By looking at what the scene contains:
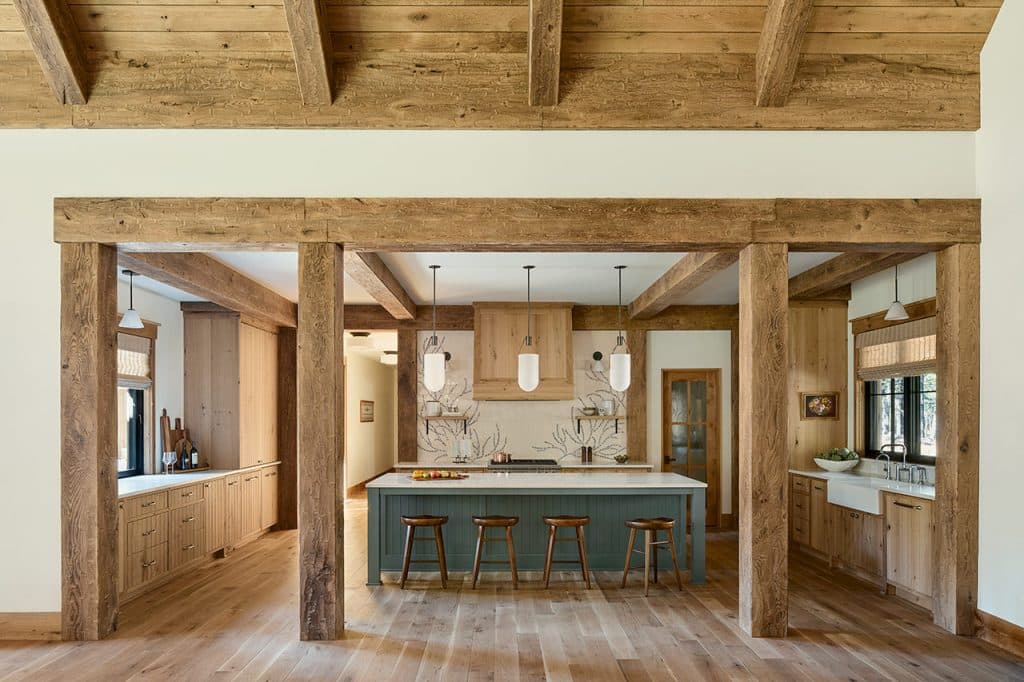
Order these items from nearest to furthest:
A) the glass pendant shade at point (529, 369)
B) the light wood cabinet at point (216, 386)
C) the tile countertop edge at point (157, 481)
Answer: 1. the tile countertop edge at point (157, 481)
2. the glass pendant shade at point (529, 369)
3. the light wood cabinet at point (216, 386)

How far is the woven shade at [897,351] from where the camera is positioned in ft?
19.6

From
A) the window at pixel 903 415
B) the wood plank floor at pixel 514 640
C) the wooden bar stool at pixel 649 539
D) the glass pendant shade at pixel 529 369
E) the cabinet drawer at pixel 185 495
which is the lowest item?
the wood plank floor at pixel 514 640

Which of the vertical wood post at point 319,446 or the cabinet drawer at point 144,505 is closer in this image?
the vertical wood post at point 319,446

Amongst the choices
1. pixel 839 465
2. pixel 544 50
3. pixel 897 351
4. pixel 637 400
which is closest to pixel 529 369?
pixel 637 400

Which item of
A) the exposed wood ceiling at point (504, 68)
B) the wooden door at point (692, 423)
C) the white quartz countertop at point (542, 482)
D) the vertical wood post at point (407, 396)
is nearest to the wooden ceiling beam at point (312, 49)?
the exposed wood ceiling at point (504, 68)

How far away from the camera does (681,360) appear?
924 cm

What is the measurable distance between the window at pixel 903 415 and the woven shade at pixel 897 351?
0.50 feet

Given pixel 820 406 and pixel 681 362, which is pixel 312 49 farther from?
pixel 681 362

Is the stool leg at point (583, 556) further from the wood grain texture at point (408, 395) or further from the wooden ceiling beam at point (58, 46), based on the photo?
the wooden ceiling beam at point (58, 46)

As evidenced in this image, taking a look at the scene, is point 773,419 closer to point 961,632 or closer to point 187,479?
point 961,632

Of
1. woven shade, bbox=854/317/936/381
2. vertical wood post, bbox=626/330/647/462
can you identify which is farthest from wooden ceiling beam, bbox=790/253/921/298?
vertical wood post, bbox=626/330/647/462

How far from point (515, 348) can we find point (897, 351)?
164 inches

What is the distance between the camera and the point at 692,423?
9234 millimetres

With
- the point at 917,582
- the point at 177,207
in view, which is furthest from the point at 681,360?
the point at 177,207
